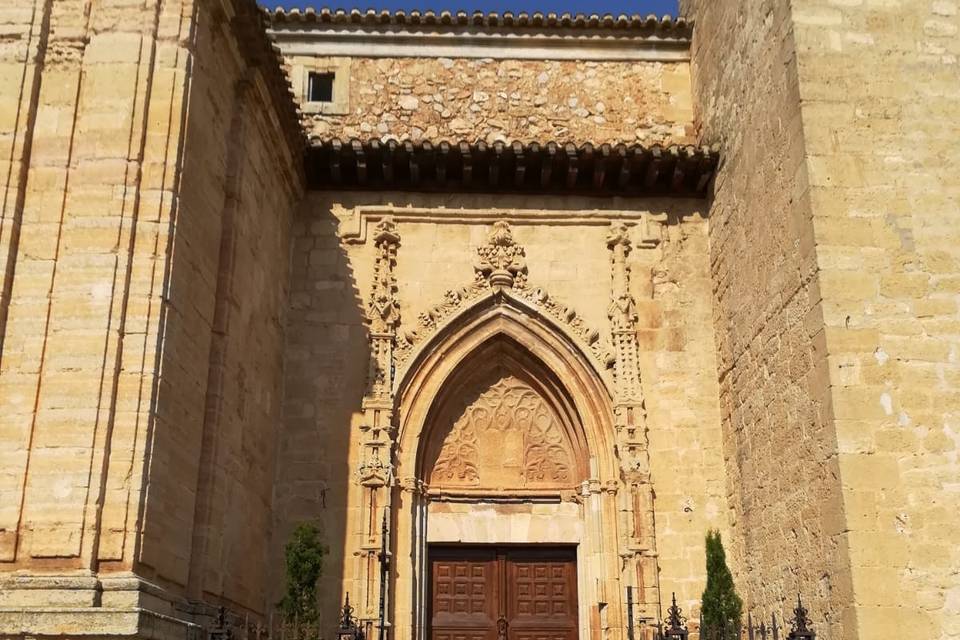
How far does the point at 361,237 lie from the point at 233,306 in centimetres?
278

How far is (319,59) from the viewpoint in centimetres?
1158

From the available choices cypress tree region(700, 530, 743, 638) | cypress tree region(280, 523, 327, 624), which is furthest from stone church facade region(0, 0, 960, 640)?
cypress tree region(280, 523, 327, 624)

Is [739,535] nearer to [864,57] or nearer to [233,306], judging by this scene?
[864,57]

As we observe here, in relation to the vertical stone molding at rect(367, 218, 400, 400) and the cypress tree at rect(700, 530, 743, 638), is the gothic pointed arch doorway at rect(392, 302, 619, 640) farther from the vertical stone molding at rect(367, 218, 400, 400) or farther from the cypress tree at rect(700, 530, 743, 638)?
the cypress tree at rect(700, 530, 743, 638)

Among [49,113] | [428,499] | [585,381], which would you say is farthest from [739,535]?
[49,113]

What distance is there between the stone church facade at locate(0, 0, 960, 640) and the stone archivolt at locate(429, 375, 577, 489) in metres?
0.03

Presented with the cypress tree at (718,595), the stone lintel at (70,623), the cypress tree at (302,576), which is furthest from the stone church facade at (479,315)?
the cypress tree at (302,576)

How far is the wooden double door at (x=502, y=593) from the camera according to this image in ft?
32.0

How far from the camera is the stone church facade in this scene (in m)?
6.31

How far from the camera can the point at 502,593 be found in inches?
389

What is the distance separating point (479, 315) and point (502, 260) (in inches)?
25.6

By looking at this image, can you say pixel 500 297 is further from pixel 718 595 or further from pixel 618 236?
pixel 718 595

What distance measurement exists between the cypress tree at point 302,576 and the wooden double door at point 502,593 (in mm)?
1318

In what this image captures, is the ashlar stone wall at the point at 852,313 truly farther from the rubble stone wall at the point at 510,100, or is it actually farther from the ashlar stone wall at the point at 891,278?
the rubble stone wall at the point at 510,100
